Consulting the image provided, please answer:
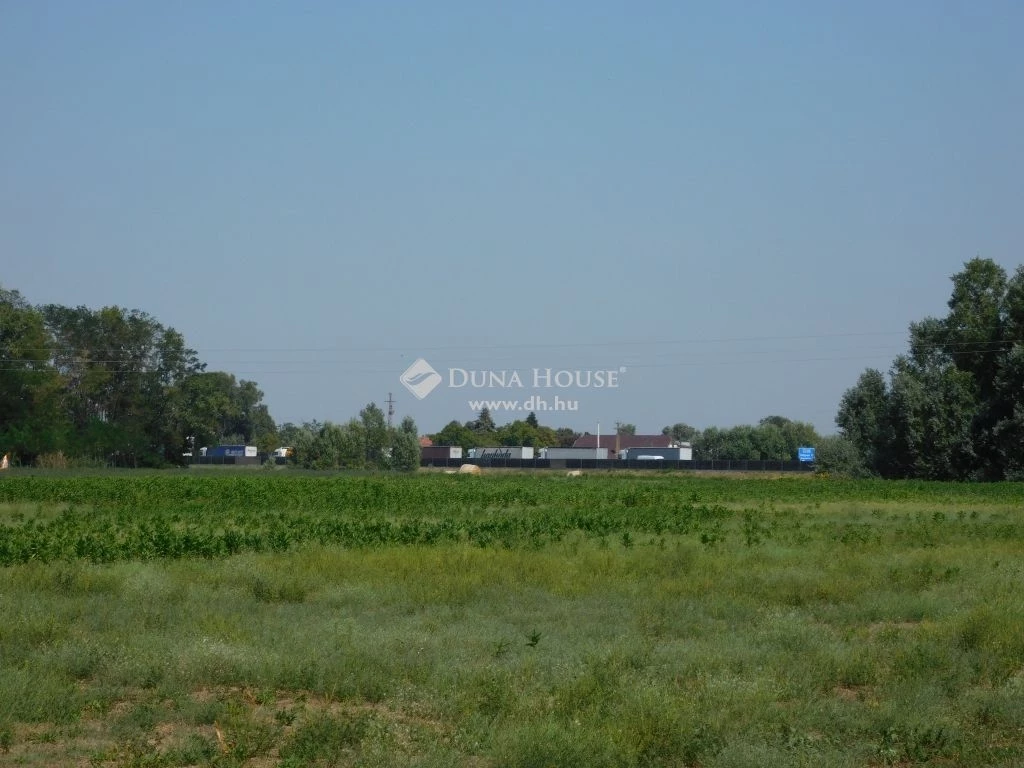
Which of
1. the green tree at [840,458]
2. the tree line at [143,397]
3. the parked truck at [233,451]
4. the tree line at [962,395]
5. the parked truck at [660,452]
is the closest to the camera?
the tree line at [962,395]

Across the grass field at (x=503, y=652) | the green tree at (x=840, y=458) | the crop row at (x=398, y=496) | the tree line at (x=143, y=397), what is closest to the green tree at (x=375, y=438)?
the tree line at (x=143, y=397)

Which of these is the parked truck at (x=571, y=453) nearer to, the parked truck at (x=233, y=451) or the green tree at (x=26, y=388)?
the parked truck at (x=233, y=451)

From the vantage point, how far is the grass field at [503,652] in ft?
26.5

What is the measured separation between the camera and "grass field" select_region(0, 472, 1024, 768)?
26.5ft

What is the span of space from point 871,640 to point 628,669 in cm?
360

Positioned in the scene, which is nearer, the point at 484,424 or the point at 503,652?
the point at 503,652

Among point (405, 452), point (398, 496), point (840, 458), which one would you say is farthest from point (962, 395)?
point (405, 452)

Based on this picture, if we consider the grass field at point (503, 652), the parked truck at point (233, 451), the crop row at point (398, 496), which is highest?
the parked truck at point (233, 451)

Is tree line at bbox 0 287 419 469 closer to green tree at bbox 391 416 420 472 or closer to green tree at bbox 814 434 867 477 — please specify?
green tree at bbox 391 416 420 472

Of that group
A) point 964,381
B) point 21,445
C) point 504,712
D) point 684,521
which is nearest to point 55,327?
point 21,445

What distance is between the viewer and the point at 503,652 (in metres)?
11.0

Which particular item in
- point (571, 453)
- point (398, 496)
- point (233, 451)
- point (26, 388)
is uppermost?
point (26, 388)

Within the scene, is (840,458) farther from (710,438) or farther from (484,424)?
(484,424)

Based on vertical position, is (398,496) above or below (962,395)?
below
